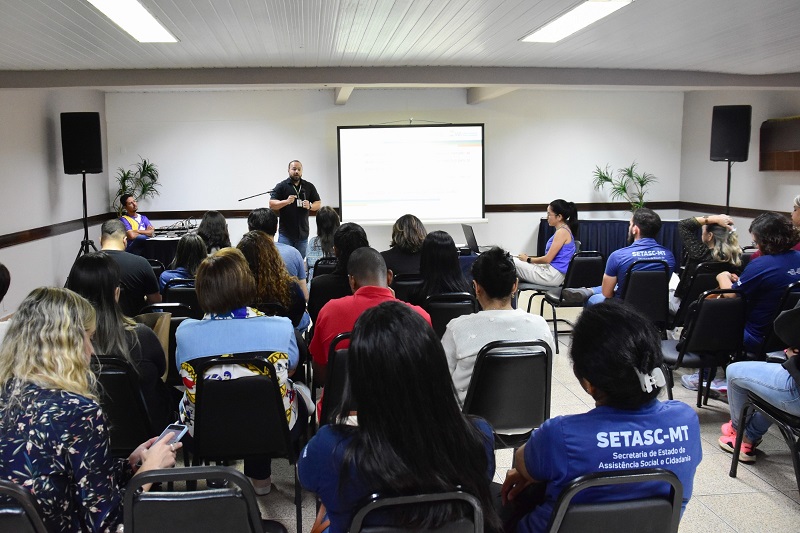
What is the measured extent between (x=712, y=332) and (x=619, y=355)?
94.8 inches

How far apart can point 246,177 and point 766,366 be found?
7.80 metres

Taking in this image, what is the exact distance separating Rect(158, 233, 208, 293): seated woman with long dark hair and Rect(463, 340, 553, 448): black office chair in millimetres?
2324

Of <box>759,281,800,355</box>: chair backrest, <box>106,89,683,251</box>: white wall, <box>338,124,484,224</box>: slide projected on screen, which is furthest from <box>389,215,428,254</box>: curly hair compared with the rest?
<box>106,89,683,251</box>: white wall

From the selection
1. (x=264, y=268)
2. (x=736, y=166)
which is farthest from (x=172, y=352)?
(x=736, y=166)

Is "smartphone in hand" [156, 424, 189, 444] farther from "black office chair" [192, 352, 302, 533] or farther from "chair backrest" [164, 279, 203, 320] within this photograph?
"chair backrest" [164, 279, 203, 320]

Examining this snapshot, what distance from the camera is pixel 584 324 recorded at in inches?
69.8

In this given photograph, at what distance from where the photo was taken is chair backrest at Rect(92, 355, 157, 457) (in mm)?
2412

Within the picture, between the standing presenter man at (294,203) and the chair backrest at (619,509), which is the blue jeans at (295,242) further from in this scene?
the chair backrest at (619,509)

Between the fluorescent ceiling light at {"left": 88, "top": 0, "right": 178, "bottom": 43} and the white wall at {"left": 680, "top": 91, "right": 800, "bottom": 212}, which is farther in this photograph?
the white wall at {"left": 680, "top": 91, "right": 800, "bottom": 212}

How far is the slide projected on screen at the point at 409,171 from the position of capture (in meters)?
9.54

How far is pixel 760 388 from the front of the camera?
3.03 meters

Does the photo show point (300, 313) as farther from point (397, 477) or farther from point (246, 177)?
point (246, 177)

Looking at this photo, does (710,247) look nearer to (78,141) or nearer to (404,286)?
(404,286)

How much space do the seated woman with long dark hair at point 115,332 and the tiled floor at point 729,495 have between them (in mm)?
751
